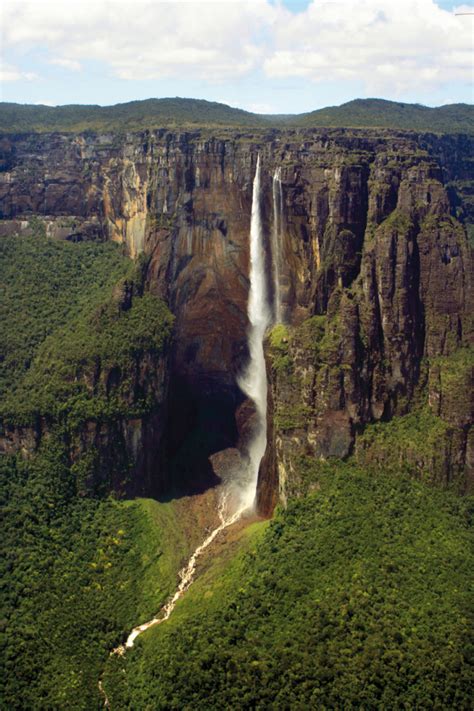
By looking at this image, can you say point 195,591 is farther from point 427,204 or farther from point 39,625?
point 427,204

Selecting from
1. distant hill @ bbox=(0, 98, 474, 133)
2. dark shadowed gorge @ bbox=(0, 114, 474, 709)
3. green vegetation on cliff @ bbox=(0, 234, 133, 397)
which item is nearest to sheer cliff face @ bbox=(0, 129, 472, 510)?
dark shadowed gorge @ bbox=(0, 114, 474, 709)

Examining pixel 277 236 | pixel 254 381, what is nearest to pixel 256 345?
pixel 254 381

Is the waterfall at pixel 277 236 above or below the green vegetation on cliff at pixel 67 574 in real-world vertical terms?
above

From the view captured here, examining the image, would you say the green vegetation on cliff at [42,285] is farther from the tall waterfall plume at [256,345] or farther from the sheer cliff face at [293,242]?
the tall waterfall plume at [256,345]

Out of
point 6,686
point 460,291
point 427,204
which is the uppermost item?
point 427,204

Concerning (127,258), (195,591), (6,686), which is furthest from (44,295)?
(6,686)

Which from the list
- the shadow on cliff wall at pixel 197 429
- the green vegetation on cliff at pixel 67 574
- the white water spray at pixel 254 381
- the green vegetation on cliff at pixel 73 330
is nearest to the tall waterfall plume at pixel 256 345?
the white water spray at pixel 254 381
